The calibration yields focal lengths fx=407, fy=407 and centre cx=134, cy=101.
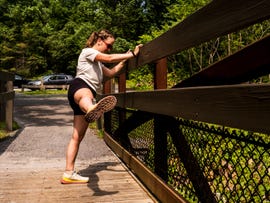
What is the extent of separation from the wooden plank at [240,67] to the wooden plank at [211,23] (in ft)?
0.51

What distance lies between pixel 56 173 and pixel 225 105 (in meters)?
2.98

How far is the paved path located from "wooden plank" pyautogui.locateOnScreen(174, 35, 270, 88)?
4.15 ft

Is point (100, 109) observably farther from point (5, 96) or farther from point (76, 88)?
point (5, 96)

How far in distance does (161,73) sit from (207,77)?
0.89 meters

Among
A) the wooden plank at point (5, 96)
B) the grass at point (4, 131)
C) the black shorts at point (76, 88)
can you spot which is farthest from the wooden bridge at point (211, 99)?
the grass at point (4, 131)

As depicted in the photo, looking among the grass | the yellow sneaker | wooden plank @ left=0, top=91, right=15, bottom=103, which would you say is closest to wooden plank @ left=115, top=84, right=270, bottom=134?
the yellow sneaker

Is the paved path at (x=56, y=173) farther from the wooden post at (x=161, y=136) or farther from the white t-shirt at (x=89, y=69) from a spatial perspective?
the white t-shirt at (x=89, y=69)

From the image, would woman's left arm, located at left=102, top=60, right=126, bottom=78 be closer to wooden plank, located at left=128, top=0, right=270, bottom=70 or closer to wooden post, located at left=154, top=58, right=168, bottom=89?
wooden post, located at left=154, top=58, right=168, bottom=89

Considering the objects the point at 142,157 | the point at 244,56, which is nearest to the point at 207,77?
the point at 244,56

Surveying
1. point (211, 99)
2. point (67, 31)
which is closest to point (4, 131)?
point (211, 99)

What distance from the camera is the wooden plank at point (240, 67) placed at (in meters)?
1.97

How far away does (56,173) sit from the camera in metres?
4.44

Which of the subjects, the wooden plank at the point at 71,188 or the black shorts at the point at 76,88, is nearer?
the wooden plank at the point at 71,188

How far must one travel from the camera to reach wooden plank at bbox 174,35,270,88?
6.47 feet
